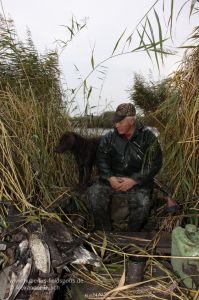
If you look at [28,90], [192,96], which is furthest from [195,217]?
[28,90]

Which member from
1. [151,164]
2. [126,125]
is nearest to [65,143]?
[126,125]

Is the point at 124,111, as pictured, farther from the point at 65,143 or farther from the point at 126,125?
the point at 65,143

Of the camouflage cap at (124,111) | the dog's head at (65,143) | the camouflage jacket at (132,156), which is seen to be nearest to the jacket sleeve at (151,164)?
the camouflage jacket at (132,156)

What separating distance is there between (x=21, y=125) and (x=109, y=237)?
51.1 inches

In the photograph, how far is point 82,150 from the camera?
4195 millimetres

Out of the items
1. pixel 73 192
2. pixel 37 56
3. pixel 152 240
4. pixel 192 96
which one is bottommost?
pixel 152 240

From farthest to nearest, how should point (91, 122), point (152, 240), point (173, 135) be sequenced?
point (91, 122) → point (173, 135) → point (152, 240)

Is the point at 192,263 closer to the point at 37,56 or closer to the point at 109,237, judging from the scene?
the point at 109,237

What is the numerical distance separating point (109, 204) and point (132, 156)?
50 centimetres

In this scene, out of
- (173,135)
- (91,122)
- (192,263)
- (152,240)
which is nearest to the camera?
(192,263)

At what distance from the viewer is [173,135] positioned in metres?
3.88

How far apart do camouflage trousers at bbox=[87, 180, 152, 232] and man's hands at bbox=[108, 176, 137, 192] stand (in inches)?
3.1

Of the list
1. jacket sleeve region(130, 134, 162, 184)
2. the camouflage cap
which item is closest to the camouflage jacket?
jacket sleeve region(130, 134, 162, 184)

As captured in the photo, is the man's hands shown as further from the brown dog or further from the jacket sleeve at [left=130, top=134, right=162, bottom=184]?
the brown dog
